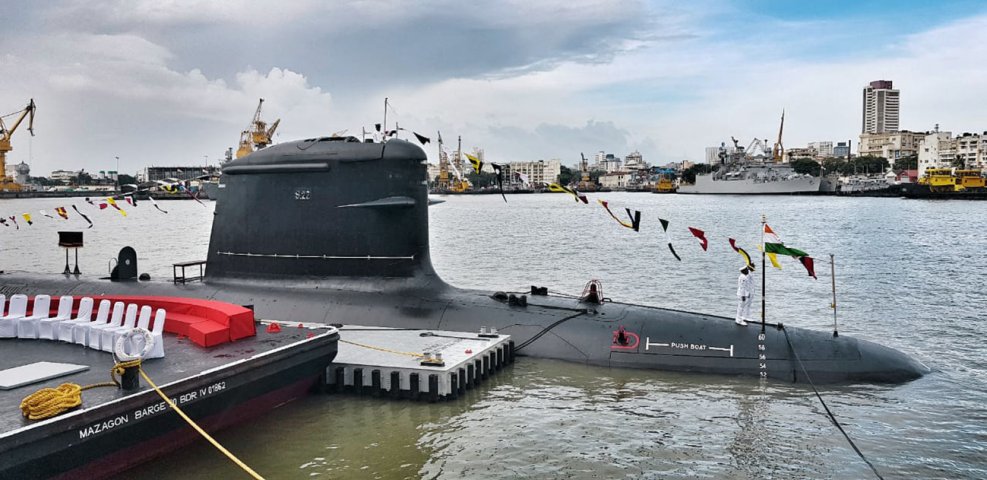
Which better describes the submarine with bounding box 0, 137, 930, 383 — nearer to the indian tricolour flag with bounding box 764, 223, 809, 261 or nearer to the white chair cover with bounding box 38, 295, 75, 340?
the indian tricolour flag with bounding box 764, 223, 809, 261

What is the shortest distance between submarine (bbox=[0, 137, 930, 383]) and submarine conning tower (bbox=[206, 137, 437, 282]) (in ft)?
0.07

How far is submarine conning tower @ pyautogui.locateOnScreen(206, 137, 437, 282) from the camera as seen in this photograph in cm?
1407

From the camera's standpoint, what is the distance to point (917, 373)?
12984 mm

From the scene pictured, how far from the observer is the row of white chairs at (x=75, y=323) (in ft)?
33.0

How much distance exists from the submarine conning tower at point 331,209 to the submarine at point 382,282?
23 millimetres

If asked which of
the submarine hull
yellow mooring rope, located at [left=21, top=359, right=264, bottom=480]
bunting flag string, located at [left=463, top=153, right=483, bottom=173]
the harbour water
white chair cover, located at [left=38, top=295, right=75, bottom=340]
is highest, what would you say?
bunting flag string, located at [left=463, top=153, right=483, bottom=173]

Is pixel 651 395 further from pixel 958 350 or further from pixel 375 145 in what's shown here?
pixel 958 350

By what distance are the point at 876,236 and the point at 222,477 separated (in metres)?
50.1

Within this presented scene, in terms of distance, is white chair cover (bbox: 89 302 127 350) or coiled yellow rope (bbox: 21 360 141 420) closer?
coiled yellow rope (bbox: 21 360 141 420)

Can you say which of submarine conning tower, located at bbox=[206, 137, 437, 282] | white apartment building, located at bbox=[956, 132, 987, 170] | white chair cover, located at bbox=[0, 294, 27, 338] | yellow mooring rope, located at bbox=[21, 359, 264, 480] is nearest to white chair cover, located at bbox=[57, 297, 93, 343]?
white chair cover, located at bbox=[0, 294, 27, 338]

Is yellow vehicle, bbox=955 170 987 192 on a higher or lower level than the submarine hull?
higher

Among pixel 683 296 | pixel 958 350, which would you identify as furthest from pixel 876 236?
pixel 958 350

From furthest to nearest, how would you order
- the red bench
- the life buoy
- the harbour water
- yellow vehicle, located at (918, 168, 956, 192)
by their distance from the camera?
yellow vehicle, located at (918, 168, 956, 192)
the red bench
the harbour water
the life buoy

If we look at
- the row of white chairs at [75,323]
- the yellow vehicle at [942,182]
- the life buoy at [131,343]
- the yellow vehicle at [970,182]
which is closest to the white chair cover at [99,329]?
the row of white chairs at [75,323]
